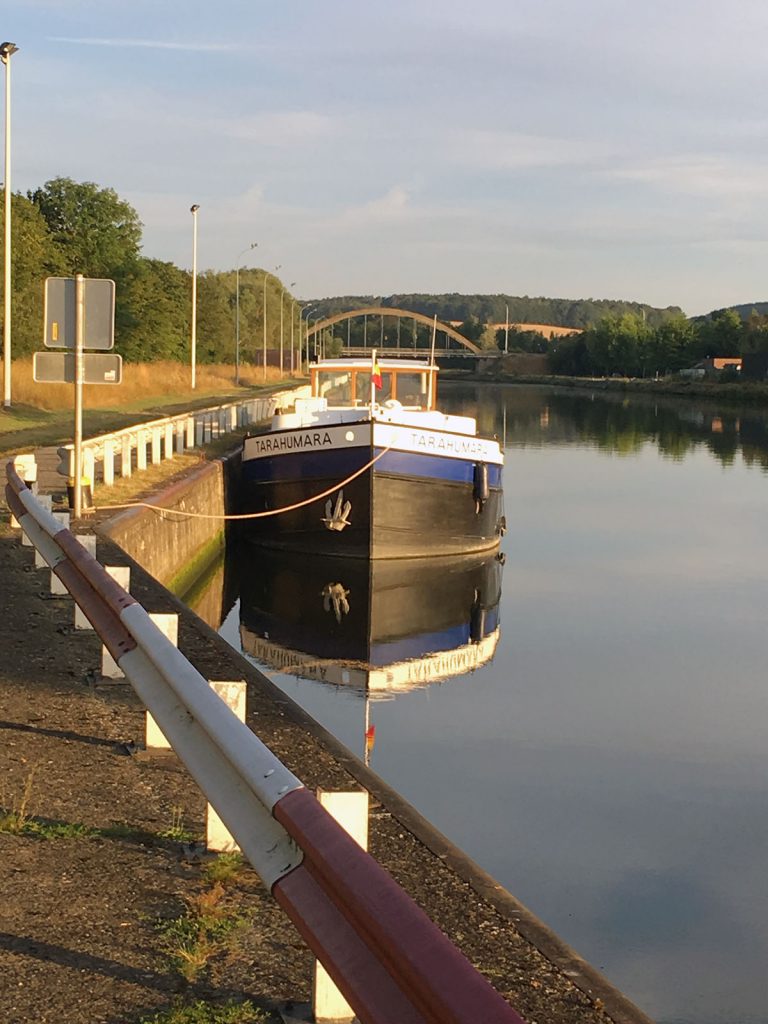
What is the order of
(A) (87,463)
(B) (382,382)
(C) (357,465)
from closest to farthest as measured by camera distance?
(A) (87,463), (C) (357,465), (B) (382,382)

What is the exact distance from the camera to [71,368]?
38.8 ft

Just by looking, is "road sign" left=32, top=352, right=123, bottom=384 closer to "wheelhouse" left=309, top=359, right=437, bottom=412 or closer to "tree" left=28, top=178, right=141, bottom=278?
"wheelhouse" left=309, top=359, right=437, bottom=412

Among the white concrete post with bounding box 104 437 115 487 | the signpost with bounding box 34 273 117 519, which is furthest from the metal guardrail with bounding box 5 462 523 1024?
the white concrete post with bounding box 104 437 115 487

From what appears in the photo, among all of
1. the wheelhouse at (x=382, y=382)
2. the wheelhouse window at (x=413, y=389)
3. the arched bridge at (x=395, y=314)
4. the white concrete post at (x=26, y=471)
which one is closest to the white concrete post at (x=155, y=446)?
the wheelhouse at (x=382, y=382)

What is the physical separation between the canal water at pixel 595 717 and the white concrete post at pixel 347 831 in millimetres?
2866

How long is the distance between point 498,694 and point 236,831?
939 centimetres

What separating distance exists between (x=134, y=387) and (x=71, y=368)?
33890 millimetres

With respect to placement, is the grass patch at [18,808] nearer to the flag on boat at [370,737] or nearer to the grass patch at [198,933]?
the grass patch at [198,933]

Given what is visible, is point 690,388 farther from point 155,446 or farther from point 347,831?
point 347,831

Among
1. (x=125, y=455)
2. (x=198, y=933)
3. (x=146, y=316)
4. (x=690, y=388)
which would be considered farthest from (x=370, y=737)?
(x=690, y=388)

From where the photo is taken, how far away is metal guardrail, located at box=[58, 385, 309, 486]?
580 inches

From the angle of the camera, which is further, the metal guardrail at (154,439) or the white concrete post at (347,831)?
the metal guardrail at (154,439)

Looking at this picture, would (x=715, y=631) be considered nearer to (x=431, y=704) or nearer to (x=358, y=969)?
(x=431, y=704)

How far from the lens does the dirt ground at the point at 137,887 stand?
11.7ft
